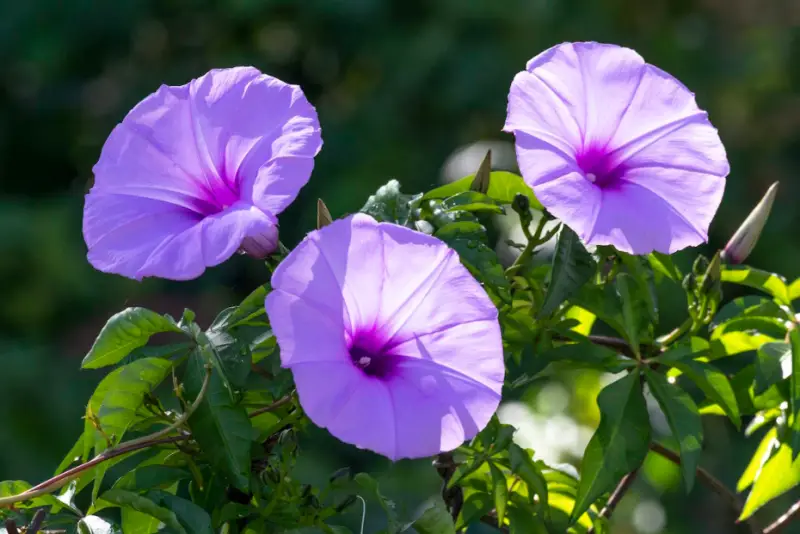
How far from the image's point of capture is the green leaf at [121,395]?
0.82m

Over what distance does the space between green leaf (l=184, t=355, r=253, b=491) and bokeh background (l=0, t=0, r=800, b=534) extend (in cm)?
280

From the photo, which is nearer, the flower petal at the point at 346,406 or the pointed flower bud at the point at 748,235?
the flower petal at the point at 346,406

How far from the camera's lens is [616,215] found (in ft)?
2.82

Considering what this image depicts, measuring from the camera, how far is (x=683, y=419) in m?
0.92

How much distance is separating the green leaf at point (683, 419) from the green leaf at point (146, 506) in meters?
0.40

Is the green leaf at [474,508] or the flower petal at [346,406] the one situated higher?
the flower petal at [346,406]

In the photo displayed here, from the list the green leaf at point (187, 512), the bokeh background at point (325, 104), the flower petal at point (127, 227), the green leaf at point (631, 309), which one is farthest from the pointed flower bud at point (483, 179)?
the bokeh background at point (325, 104)

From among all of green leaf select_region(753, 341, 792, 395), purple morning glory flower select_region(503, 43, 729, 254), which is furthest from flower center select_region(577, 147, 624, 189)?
green leaf select_region(753, 341, 792, 395)

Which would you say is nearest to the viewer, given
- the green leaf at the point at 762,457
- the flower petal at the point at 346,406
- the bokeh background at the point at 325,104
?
the flower petal at the point at 346,406

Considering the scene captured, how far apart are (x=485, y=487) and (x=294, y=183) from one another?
0.35 metres

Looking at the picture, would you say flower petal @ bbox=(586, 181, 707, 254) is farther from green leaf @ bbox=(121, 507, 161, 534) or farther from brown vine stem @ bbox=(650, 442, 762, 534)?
green leaf @ bbox=(121, 507, 161, 534)

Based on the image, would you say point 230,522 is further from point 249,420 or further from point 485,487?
point 485,487

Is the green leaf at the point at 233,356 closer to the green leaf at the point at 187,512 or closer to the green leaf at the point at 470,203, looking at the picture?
the green leaf at the point at 187,512

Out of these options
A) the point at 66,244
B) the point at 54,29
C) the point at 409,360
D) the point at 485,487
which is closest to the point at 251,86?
the point at 409,360
